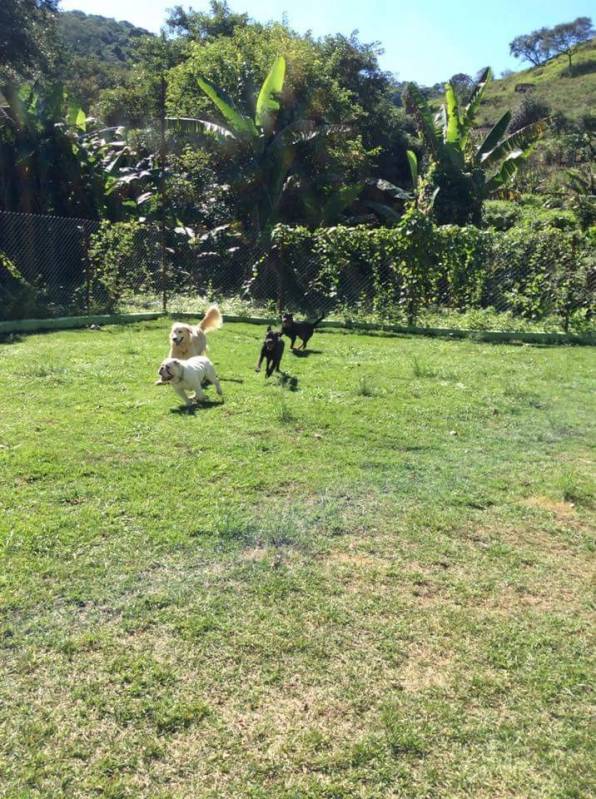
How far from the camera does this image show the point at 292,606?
2928 millimetres

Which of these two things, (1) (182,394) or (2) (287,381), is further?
(2) (287,381)

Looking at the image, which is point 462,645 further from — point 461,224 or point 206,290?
point 461,224

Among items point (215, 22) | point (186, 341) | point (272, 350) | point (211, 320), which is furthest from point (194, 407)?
point (215, 22)

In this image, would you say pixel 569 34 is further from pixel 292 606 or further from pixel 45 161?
pixel 292 606

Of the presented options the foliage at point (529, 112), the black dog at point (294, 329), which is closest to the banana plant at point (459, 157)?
the black dog at point (294, 329)

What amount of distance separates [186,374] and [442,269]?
9003mm

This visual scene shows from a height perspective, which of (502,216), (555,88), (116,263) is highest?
(555,88)

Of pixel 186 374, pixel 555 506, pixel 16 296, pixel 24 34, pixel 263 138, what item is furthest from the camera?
pixel 24 34

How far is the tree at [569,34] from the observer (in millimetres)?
81625

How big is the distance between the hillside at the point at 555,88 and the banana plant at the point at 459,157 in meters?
34.4

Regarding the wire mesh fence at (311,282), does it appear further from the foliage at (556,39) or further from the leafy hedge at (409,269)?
the foliage at (556,39)

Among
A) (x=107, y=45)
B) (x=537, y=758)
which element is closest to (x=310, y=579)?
(x=537, y=758)

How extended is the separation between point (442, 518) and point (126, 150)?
16956 mm

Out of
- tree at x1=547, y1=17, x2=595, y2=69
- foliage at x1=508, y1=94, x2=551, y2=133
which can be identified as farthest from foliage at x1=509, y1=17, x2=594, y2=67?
foliage at x1=508, y1=94, x2=551, y2=133
